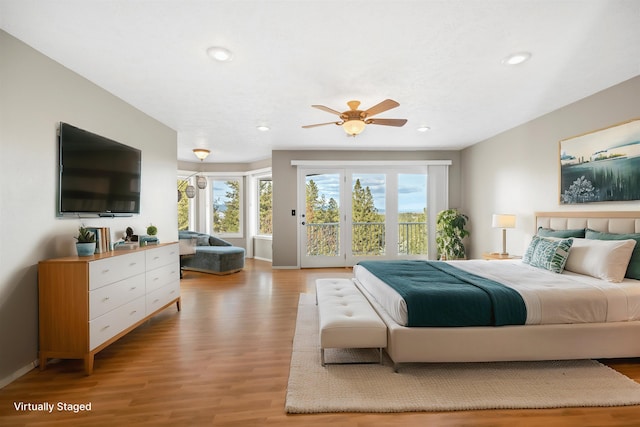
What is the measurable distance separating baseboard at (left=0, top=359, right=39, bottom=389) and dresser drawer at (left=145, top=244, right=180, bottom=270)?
3.45 feet

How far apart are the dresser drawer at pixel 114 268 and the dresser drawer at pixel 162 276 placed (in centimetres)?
19

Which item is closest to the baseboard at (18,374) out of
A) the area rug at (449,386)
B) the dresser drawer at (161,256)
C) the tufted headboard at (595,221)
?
the dresser drawer at (161,256)

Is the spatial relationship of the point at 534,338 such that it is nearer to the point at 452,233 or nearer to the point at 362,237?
the point at 452,233

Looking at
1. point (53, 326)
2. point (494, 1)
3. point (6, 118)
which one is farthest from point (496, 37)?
point (53, 326)

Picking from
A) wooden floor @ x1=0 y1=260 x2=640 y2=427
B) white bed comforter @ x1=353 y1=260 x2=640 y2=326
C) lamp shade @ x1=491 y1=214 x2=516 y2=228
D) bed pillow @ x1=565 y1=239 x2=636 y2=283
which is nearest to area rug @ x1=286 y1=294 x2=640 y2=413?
wooden floor @ x1=0 y1=260 x2=640 y2=427

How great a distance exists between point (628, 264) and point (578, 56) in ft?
6.10

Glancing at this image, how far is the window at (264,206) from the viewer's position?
765 cm

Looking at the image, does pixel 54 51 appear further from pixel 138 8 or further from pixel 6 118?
pixel 138 8

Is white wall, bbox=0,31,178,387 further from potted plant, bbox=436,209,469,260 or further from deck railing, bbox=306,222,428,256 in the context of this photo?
potted plant, bbox=436,209,469,260

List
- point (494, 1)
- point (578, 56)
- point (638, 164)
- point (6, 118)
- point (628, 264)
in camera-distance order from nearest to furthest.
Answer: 1. point (494, 1)
2. point (6, 118)
3. point (578, 56)
4. point (628, 264)
5. point (638, 164)

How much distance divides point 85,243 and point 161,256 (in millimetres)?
887

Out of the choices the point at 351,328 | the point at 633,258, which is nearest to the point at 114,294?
the point at 351,328

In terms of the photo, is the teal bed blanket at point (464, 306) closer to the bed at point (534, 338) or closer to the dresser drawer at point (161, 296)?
the bed at point (534, 338)

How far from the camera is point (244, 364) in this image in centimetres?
240
